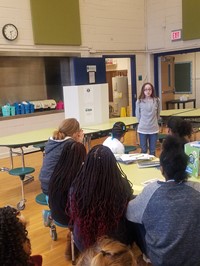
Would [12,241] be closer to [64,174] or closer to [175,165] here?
[175,165]

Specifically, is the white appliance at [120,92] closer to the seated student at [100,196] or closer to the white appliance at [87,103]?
the white appliance at [87,103]

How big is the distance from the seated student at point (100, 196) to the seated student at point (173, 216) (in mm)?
179

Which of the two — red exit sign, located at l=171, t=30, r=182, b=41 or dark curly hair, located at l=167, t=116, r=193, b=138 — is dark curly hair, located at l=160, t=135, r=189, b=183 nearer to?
dark curly hair, located at l=167, t=116, r=193, b=138

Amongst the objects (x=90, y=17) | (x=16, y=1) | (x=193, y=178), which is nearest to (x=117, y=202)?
(x=193, y=178)

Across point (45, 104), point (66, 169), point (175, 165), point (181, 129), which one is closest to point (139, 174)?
point (66, 169)

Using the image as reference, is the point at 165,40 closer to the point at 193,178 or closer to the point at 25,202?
the point at 25,202

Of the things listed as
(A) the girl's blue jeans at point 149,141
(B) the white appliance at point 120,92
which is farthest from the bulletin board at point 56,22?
(A) the girl's blue jeans at point 149,141

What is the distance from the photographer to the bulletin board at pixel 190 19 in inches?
289

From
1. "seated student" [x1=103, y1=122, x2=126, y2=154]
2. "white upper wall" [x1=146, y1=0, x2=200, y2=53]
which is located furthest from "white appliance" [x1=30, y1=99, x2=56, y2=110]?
"seated student" [x1=103, y1=122, x2=126, y2=154]

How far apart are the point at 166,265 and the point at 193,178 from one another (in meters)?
0.81

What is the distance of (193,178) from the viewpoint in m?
2.18

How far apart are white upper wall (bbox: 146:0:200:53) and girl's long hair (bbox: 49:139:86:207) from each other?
6.33 metres

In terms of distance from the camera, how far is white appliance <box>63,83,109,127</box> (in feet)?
15.7

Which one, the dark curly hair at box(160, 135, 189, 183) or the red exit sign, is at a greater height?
the red exit sign
